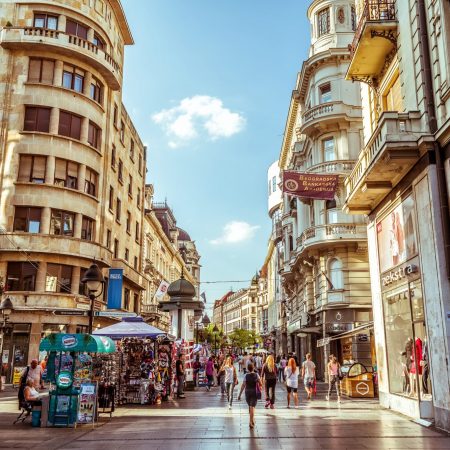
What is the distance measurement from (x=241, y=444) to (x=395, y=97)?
11209mm

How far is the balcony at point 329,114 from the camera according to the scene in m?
32.5

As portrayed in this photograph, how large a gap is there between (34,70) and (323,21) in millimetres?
18752

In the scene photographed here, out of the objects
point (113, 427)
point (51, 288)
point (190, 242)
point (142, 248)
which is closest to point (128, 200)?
point (142, 248)

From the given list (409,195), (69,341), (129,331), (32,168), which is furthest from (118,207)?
(409,195)

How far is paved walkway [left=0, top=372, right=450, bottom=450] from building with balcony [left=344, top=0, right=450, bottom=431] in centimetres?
126

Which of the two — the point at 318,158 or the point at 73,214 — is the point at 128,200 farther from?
the point at 318,158

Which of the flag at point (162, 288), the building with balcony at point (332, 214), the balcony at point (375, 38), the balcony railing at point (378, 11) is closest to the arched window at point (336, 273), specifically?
the building with balcony at point (332, 214)

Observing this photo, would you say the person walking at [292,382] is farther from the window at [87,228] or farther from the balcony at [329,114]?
the balcony at [329,114]

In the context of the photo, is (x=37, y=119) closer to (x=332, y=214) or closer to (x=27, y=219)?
(x=27, y=219)

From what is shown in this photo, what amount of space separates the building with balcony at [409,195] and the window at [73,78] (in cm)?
2062

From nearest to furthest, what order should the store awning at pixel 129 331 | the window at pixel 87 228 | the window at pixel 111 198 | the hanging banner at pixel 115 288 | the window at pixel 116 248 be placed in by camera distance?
the store awning at pixel 129 331
the window at pixel 87 228
the hanging banner at pixel 115 288
the window at pixel 111 198
the window at pixel 116 248

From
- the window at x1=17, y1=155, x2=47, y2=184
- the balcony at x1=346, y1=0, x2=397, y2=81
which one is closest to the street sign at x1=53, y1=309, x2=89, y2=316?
the window at x1=17, y1=155, x2=47, y2=184

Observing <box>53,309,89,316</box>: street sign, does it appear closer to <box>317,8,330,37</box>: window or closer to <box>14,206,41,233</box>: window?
<box>14,206,41,233</box>: window

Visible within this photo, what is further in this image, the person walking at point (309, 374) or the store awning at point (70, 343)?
the person walking at point (309, 374)
